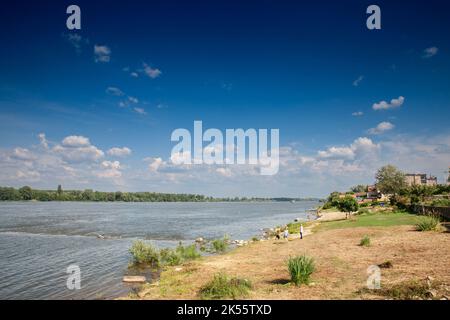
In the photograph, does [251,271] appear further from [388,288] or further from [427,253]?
[427,253]

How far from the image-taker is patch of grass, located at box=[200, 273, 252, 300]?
42.3 feet

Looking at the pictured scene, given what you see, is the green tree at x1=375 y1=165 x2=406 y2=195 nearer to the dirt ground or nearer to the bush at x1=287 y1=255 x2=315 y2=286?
the dirt ground

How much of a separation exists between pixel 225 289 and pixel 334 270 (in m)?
6.82

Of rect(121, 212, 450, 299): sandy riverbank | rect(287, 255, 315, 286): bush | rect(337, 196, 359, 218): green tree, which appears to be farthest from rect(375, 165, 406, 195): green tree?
rect(287, 255, 315, 286): bush

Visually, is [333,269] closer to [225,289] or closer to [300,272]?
[300,272]

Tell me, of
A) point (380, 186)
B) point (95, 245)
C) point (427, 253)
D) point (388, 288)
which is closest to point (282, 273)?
point (388, 288)

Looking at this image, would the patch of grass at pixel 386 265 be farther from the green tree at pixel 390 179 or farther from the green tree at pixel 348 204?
the green tree at pixel 390 179

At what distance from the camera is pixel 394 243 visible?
23172 millimetres

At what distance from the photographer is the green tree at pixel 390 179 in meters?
93.1

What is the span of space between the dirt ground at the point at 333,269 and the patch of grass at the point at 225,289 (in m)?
0.39

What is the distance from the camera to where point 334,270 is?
16.7 metres

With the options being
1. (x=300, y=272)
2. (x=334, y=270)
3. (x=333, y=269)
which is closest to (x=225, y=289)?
(x=300, y=272)

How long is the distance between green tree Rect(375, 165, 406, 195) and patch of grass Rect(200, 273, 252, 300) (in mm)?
91739
